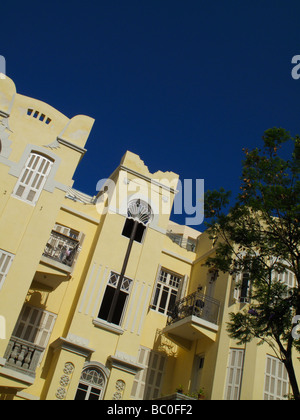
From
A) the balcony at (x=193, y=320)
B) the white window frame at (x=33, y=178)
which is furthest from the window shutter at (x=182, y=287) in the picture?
the white window frame at (x=33, y=178)

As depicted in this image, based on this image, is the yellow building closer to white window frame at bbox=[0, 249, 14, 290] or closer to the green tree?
white window frame at bbox=[0, 249, 14, 290]

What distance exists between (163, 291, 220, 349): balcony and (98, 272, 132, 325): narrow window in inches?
94.3

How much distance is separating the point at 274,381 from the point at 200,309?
4035 mm

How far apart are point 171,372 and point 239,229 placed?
9.64 m

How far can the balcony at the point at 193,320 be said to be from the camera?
16.7 meters

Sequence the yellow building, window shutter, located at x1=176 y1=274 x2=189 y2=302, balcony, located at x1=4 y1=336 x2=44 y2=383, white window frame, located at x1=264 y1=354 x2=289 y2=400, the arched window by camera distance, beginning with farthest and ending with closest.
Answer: window shutter, located at x1=176 y1=274 x2=189 y2=302
white window frame, located at x1=264 y1=354 x2=289 y2=400
the arched window
the yellow building
balcony, located at x1=4 y1=336 x2=44 y2=383

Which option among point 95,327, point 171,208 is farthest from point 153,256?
point 95,327

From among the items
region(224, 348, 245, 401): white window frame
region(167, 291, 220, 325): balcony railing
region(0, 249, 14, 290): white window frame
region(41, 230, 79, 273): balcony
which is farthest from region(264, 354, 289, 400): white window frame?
region(0, 249, 14, 290): white window frame

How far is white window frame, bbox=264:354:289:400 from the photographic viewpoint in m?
15.2

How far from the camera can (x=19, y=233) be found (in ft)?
50.2

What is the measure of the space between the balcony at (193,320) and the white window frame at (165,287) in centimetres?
71

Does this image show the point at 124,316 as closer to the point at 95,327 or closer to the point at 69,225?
the point at 95,327
